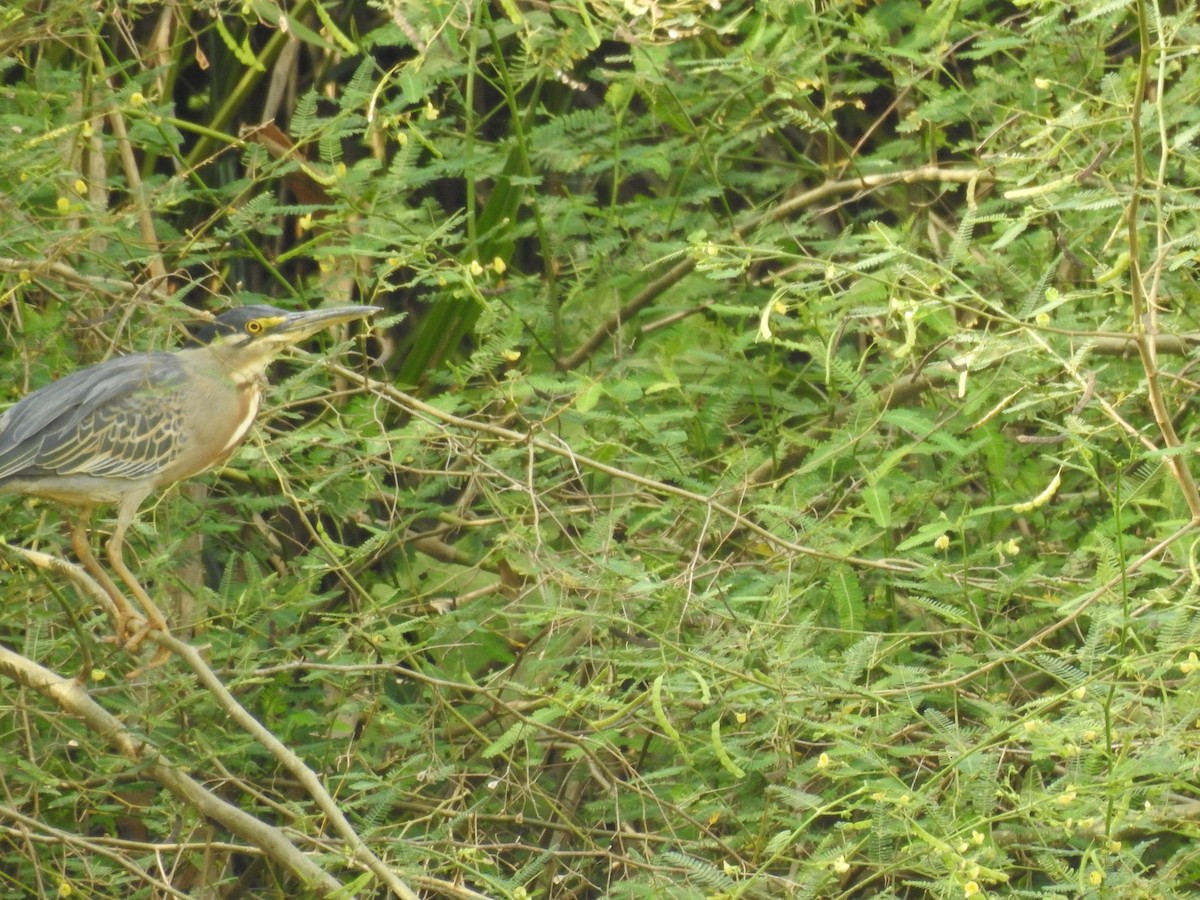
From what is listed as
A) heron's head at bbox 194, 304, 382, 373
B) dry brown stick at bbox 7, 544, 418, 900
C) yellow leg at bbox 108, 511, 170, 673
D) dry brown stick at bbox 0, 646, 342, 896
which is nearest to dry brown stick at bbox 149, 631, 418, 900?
dry brown stick at bbox 7, 544, 418, 900

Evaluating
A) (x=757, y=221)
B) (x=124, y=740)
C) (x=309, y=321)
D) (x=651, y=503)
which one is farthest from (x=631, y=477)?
(x=757, y=221)

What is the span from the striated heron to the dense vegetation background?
4.1 inches

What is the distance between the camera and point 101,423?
11.6 feet

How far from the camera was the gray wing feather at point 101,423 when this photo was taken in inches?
134

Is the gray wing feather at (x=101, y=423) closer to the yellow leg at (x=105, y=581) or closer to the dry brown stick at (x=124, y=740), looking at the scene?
the yellow leg at (x=105, y=581)

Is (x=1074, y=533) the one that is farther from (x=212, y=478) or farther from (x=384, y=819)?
(x=212, y=478)

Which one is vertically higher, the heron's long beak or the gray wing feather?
the heron's long beak

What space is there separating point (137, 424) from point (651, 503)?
1.13 metres

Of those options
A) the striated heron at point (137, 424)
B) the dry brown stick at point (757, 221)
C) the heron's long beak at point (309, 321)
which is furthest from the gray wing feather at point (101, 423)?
the dry brown stick at point (757, 221)

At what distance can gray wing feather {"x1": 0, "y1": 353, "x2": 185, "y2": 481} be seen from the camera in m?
3.40

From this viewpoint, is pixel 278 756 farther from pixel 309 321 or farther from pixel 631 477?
pixel 309 321

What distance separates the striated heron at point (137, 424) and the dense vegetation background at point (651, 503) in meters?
0.10

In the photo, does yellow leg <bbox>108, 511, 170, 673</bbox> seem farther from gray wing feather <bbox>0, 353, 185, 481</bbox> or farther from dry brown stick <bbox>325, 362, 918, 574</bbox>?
dry brown stick <bbox>325, 362, 918, 574</bbox>

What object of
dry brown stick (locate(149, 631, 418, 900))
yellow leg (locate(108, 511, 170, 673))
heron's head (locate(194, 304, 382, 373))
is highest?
heron's head (locate(194, 304, 382, 373))
